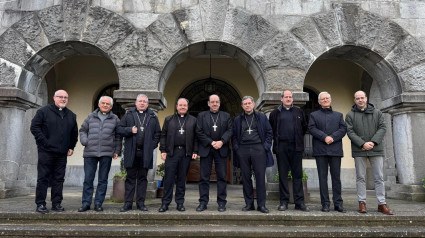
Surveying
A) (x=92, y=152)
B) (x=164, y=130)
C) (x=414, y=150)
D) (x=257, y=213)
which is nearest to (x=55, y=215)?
(x=92, y=152)

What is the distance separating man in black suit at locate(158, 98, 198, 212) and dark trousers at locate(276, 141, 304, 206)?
54.1 inches

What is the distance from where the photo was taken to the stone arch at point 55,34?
631cm

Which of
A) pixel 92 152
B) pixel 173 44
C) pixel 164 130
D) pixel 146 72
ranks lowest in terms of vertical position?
pixel 92 152

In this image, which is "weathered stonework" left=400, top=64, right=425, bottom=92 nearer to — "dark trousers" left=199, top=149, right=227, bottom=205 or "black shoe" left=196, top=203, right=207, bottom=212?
"dark trousers" left=199, top=149, right=227, bottom=205

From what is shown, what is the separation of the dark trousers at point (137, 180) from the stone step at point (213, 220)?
1.38 feet

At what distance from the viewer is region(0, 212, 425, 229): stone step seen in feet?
14.3

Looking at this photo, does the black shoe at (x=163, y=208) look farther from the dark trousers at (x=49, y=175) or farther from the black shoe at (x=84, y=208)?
the dark trousers at (x=49, y=175)

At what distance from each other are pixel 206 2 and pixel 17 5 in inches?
153

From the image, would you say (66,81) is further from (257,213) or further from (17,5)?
(257,213)

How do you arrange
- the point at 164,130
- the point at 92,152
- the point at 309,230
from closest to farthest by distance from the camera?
the point at 309,230 → the point at 92,152 → the point at 164,130

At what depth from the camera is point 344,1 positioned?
6.60 m

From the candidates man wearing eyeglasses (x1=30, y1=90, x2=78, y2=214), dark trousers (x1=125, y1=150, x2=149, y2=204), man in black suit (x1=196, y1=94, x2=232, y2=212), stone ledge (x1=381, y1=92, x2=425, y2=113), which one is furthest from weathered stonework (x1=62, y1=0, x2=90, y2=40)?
stone ledge (x1=381, y1=92, x2=425, y2=113)

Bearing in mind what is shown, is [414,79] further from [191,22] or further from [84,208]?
[84,208]

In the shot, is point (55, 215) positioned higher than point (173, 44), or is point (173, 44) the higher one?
point (173, 44)
